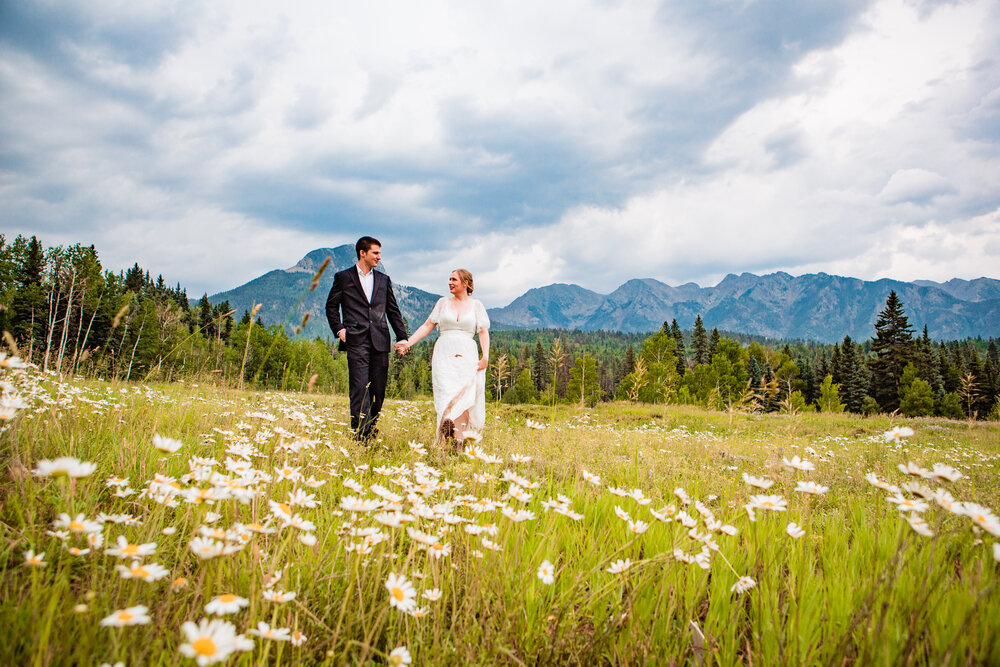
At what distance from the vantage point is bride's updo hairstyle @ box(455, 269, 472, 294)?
574cm

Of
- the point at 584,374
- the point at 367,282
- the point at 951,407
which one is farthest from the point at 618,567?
the point at 951,407

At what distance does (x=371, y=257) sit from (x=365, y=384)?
61.2 inches

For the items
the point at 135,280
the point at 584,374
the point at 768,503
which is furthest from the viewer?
the point at 135,280

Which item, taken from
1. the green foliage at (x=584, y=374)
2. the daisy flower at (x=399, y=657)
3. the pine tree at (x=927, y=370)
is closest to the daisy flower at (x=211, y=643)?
the daisy flower at (x=399, y=657)

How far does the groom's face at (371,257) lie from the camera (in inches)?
219

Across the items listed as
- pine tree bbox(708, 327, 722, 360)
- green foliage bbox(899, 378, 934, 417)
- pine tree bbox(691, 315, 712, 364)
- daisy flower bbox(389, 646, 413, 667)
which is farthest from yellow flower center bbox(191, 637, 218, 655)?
pine tree bbox(691, 315, 712, 364)

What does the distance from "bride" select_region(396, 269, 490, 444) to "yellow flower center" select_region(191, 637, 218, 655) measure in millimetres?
4510

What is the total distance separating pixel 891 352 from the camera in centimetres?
3803

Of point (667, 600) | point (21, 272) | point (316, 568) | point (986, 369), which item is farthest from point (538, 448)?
point (986, 369)

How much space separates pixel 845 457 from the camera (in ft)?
21.9

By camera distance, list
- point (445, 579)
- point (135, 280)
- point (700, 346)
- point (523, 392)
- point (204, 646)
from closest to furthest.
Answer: point (204, 646), point (445, 579), point (523, 392), point (700, 346), point (135, 280)

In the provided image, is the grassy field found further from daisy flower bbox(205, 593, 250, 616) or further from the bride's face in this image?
the bride's face

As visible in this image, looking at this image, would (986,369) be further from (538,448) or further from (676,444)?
(538,448)

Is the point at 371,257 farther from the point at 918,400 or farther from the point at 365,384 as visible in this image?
the point at 918,400
